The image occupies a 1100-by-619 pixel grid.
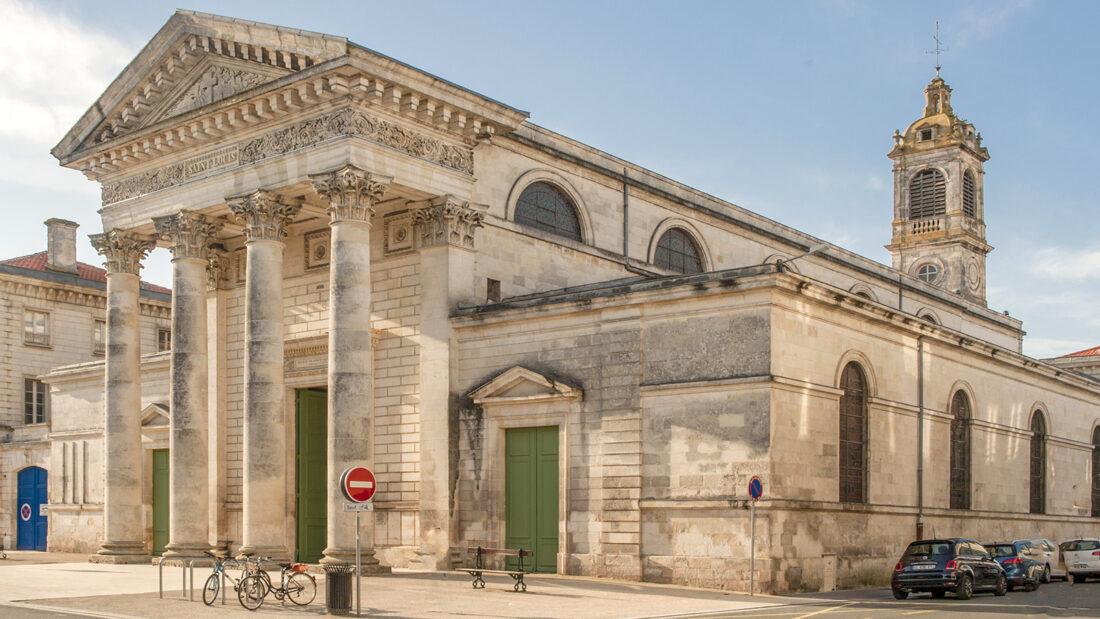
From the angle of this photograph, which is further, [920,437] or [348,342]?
[920,437]

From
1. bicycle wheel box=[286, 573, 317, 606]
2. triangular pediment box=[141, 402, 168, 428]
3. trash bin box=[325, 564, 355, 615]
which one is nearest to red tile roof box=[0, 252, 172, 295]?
triangular pediment box=[141, 402, 168, 428]

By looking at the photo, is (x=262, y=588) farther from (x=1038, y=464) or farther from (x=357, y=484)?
(x=1038, y=464)

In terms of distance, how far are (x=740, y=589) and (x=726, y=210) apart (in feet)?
57.4

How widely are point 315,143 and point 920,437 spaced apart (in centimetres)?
1639

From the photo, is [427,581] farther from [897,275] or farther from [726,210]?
[897,275]

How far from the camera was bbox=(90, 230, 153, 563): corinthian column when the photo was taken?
3152 centimetres

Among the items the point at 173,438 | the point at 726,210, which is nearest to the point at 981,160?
the point at 726,210

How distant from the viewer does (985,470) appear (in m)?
34.7

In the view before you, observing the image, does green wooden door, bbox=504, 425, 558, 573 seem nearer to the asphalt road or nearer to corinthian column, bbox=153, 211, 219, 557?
the asphalt road

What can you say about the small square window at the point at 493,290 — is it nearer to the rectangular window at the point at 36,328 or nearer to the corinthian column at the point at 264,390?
the corinthian column at the point at 264,390

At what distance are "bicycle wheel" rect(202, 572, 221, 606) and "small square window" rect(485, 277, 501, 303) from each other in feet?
37.3

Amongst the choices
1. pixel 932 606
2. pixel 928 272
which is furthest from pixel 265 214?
pixel 928 272

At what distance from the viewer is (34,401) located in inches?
1956

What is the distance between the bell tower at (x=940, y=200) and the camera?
207ft
